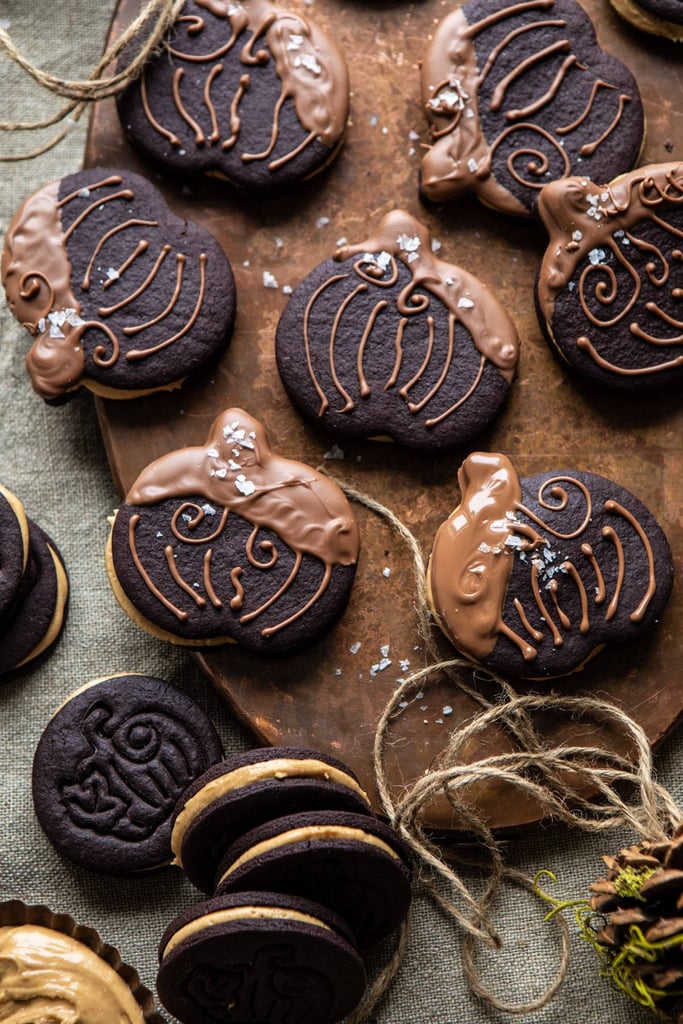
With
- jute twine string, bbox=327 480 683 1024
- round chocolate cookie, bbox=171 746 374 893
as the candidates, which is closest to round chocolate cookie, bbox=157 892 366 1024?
round chocolate cookie, bbox=171 746 374 893

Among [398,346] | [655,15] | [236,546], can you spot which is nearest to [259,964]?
[236,546]

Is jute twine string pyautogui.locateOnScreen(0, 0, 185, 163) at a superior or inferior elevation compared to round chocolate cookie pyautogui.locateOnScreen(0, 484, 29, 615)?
superior

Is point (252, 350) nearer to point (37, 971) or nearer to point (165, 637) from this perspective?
point (165, 637)

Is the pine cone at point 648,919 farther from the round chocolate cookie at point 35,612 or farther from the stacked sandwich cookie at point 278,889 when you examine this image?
the round chocolate cookie at point 35,612

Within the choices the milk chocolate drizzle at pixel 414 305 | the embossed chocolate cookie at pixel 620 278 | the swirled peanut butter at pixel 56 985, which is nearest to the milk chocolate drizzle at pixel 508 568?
the milk chocolate drizzle at pixel 414 305

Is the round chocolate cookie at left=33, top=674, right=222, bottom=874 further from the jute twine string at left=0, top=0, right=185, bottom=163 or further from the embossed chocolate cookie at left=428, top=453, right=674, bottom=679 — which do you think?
the jute twine string at left=0, top=0, right=185, bottom=163

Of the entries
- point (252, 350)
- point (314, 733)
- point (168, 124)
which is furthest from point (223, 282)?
point (314, 733)
